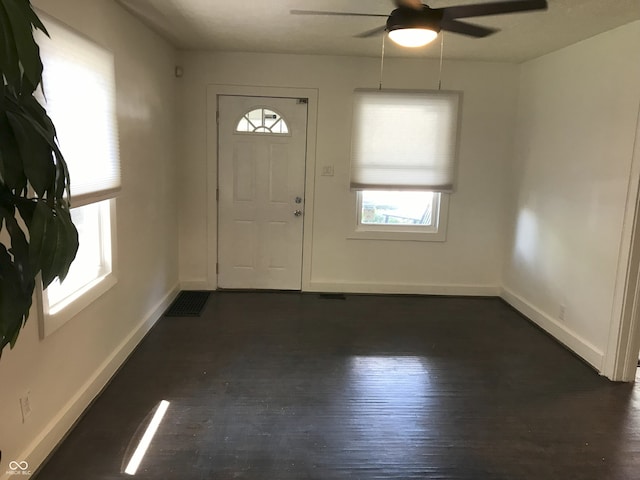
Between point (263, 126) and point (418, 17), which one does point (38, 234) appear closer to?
point (418, 17)

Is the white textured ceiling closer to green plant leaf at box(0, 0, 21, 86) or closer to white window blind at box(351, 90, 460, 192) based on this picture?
white window blind at box(351, 90, 460, 192)

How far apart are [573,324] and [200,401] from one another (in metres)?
2.93

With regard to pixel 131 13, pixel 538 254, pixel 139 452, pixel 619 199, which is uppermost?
pixel 131 13

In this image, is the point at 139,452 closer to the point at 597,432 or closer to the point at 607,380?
the point at 597,432

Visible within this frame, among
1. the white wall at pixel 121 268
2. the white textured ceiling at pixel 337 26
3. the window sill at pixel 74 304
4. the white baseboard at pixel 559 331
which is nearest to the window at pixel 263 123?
the white textured ceiling at pixel 337 26

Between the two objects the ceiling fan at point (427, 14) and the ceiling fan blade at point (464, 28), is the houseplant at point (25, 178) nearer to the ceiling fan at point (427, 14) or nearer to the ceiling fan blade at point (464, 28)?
the ceiling fan at point (427, 14)

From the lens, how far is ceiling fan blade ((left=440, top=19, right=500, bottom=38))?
250 cm

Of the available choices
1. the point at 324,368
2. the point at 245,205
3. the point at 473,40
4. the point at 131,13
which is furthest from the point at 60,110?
the point at 473,40

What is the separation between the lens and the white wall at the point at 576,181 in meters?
3.23

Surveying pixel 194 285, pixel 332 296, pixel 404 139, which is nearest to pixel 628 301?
pixel 404 139

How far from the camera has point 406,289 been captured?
16.7 feet

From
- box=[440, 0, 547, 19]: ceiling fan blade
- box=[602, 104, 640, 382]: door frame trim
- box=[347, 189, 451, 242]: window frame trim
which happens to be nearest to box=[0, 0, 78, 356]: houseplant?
box=[440, 0, 547, 19]: ceiling fan blade

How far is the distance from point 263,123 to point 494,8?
2.86 meters

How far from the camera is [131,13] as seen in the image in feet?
10.8
